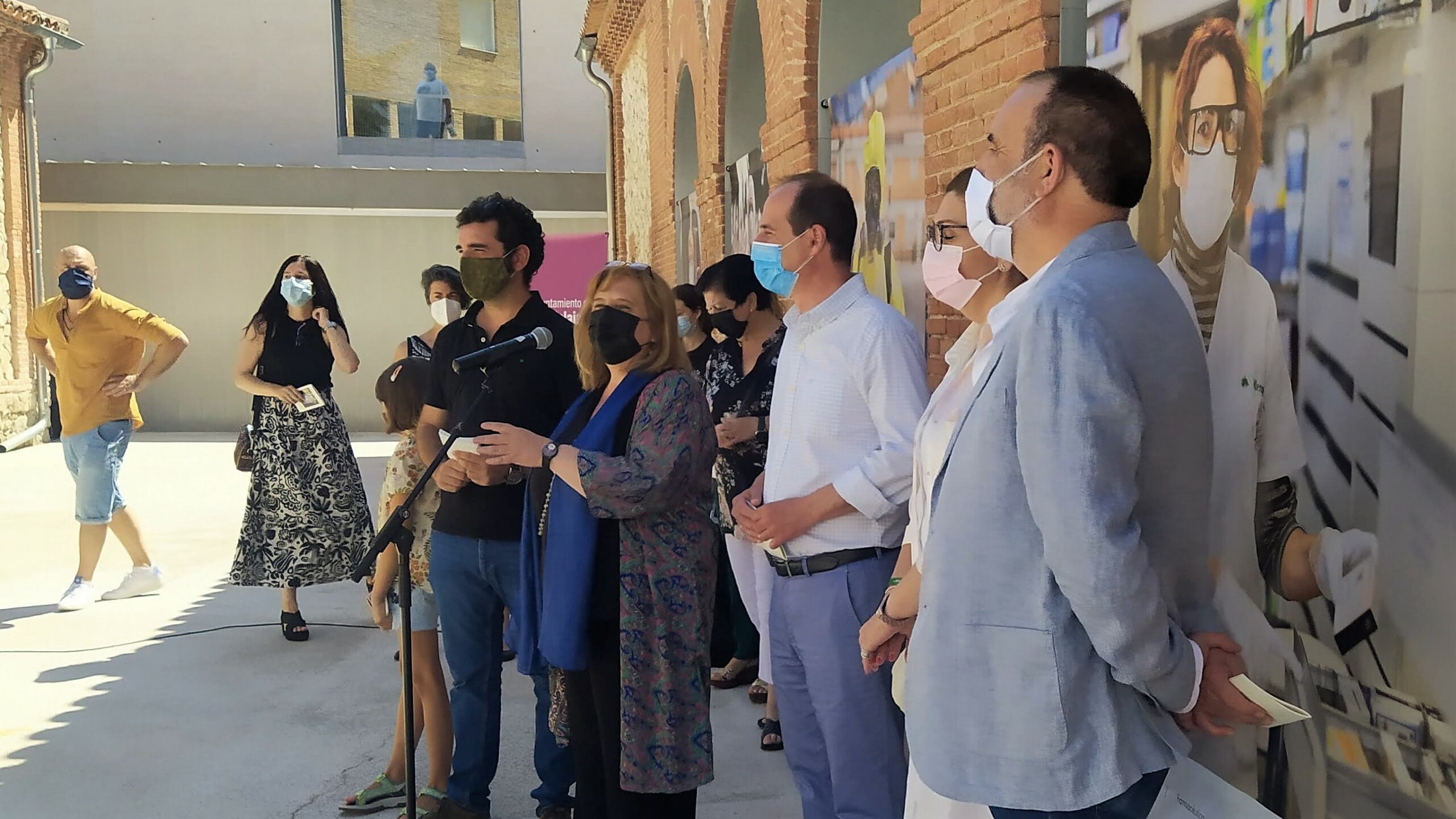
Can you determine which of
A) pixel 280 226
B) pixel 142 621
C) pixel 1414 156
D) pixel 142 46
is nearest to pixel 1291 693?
pixel 1414 156

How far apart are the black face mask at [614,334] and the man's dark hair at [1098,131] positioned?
5.05ft

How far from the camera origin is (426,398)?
144 inches

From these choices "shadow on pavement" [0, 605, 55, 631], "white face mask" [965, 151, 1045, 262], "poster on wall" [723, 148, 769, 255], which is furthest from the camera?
"poster on wall" [723, 148, 769, 255]

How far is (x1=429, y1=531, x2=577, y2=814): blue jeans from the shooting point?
11.4 feet

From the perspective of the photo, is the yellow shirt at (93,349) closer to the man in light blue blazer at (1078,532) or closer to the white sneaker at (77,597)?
the white sneaker at (77,597)

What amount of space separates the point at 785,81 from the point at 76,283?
437cm

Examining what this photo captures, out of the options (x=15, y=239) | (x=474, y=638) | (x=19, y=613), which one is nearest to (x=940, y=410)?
(x=474, y=638)

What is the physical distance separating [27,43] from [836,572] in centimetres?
1869

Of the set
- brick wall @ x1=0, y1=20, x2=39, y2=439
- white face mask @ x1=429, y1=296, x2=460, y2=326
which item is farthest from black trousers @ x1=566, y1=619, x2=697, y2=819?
brick wall @ x1=0, y1=20, x2=39, y2=439

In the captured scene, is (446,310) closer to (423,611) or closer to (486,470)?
(423,611)

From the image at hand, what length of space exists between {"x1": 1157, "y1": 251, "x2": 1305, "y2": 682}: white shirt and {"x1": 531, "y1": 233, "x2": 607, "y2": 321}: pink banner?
1020 cm

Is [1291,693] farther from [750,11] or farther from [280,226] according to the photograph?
[280,226]

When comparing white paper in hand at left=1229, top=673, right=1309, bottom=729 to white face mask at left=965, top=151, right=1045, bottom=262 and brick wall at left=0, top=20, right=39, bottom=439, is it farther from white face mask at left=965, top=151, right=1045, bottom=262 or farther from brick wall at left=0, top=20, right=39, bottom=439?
brick wall at left=0, top=20, right=39, bottom=439

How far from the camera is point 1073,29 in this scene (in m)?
3.26
